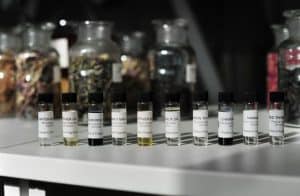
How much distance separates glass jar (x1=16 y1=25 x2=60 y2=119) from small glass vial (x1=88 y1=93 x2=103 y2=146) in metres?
0.40

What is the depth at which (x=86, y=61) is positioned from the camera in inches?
45.6

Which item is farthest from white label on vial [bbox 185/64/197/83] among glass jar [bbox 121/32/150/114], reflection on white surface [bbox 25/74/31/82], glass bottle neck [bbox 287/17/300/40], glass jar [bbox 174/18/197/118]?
reflection on white surface [bbox 25/74/31/82]

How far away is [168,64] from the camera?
51.7 inches

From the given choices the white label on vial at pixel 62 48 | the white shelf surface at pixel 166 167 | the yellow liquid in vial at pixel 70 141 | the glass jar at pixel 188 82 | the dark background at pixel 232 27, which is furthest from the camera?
the dark background at pixel 232 27

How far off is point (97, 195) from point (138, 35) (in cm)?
86

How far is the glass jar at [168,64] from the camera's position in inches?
51.6

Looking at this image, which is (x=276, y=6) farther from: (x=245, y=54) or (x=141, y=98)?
(x=141, y=98)

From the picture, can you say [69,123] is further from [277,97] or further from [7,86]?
[7,86]

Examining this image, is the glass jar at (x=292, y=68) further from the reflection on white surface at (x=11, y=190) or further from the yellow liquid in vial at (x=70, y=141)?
the reflection on white surface at (x=11, y=190)

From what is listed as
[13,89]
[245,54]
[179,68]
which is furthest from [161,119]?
[245,54]

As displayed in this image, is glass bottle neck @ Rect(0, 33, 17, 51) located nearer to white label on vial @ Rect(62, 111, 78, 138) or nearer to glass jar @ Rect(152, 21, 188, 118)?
glass jar @ Rect(152, 21, 188, 118)

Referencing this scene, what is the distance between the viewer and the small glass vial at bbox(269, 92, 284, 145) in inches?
33.9

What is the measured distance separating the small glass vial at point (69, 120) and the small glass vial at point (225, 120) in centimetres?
24

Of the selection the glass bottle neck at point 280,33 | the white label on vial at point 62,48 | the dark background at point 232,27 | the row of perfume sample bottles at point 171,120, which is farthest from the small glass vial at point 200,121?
the dark background at point 232,27
